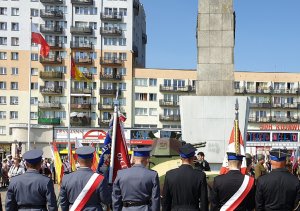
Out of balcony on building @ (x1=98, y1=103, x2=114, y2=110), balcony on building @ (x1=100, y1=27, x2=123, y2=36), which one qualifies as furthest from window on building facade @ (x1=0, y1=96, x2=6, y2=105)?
balcony on building @ (x1=100, y1=27, x2=123, y2=36)

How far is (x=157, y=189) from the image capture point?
793 cm

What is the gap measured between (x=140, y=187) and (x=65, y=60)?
68.5 m

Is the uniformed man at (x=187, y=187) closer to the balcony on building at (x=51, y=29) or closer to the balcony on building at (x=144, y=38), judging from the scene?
the balcony on building at (x=51, y=29)

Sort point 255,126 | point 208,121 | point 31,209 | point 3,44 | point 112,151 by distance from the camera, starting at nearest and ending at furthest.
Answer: point 31,209 < point 112,151 < point 208,121 < point 3,44 < point 255,126

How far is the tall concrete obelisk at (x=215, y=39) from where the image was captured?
18.2m

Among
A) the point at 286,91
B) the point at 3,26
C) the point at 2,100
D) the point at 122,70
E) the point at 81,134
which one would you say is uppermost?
the point at 3,26

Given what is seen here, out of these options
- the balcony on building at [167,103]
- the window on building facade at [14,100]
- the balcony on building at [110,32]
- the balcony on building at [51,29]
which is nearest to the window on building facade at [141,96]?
the balcony on building at [167,103]

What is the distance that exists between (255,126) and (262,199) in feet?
241

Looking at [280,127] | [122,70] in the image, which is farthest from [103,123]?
[280,127]

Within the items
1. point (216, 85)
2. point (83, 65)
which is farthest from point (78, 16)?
point (216, 85)

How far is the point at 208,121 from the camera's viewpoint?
17594mm

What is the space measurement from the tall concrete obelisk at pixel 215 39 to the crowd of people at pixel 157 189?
10.3 metres

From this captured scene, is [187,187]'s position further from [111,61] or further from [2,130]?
[2,130]

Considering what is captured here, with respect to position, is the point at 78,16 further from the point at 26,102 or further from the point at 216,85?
the point at 216,85
